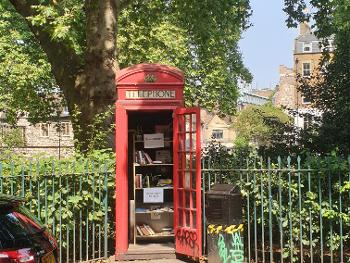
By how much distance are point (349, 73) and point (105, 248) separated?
5.51m

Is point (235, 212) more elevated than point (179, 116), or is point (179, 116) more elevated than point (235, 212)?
point (179, 116)

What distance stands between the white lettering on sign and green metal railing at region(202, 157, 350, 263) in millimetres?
1314

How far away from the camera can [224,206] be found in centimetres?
769

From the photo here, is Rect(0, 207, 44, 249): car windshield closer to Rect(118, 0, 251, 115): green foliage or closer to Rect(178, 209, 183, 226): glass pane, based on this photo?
Rect(178, 209, 183, 226): glass pane

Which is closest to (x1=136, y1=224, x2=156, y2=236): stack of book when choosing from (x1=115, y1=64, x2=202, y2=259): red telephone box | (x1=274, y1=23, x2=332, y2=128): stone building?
(x1=115, y1=64, x2=202, y2=259): red telephone box

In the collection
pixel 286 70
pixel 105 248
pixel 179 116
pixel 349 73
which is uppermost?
pixel 286 70

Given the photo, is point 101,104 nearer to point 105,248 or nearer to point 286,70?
point 105,248

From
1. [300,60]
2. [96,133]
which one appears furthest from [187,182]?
[300,60]

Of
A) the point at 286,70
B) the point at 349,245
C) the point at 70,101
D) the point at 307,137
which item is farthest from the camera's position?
the point at 286,70

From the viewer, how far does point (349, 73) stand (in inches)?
395

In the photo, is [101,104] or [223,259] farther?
[101,104]

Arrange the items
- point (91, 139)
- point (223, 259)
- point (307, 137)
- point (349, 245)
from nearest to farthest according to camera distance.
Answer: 1. point (223, 259)
2. point (349, 245)
3. point (307, 137)
4. point (91, 139)

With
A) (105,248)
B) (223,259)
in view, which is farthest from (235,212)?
(105,248)

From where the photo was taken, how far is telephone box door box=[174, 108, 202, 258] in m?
8.44
